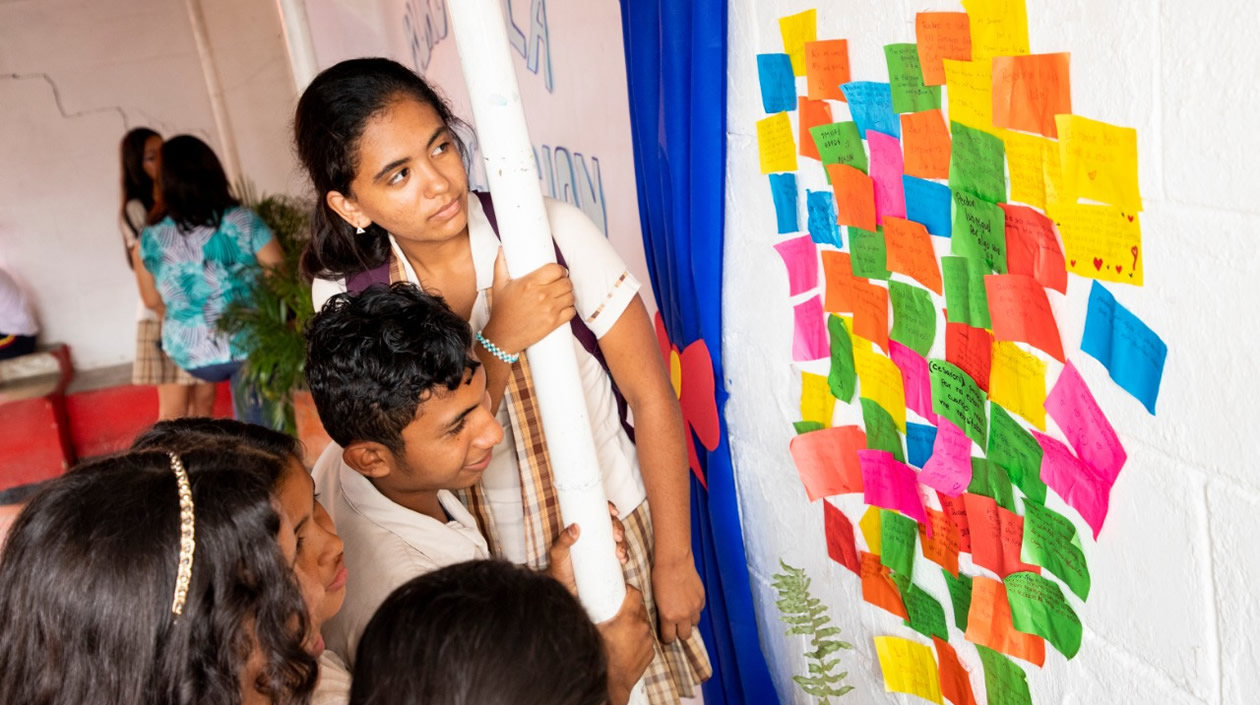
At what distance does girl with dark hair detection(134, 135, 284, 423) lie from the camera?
13.0 feet

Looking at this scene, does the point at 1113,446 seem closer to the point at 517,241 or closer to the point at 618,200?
the point at 517,241

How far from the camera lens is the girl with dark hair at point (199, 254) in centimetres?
396

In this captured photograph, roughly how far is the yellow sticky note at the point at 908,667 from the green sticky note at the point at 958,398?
15.0 inches

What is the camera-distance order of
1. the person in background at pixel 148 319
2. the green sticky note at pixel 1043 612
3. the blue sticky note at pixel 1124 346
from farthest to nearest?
the person in background at pixel 148 319
the green sticky note at pixel 1043 612
the blue sticky note at pixel 1124 346

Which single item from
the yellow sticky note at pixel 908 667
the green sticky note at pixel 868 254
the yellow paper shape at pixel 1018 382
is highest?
the green sticky note at pixel 868 254

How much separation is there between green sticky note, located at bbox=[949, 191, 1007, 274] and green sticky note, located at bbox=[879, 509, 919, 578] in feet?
1.38

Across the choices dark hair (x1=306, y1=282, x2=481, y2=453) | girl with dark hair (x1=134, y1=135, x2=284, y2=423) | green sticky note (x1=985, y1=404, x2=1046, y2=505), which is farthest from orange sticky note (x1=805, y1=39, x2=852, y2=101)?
girl with dark hair (x1=134, y1=135, x2=284, y2=423)

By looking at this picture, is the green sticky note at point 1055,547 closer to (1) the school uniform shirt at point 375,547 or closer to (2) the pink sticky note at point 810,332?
(2) the pink sticky note at point 810,332

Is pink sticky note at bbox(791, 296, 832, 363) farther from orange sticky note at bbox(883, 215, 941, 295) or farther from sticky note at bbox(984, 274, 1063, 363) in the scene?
sticky note at bbox(984, 274, 1063, 363)

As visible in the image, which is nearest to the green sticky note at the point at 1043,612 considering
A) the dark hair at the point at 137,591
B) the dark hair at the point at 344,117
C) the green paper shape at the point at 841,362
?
the green paper shape at the point at 841,362

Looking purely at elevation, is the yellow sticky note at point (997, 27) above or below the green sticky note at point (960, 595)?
above

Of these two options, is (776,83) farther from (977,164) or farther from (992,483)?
(992,483)

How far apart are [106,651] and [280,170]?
19.2 ft

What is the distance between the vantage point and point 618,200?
2.21 m
